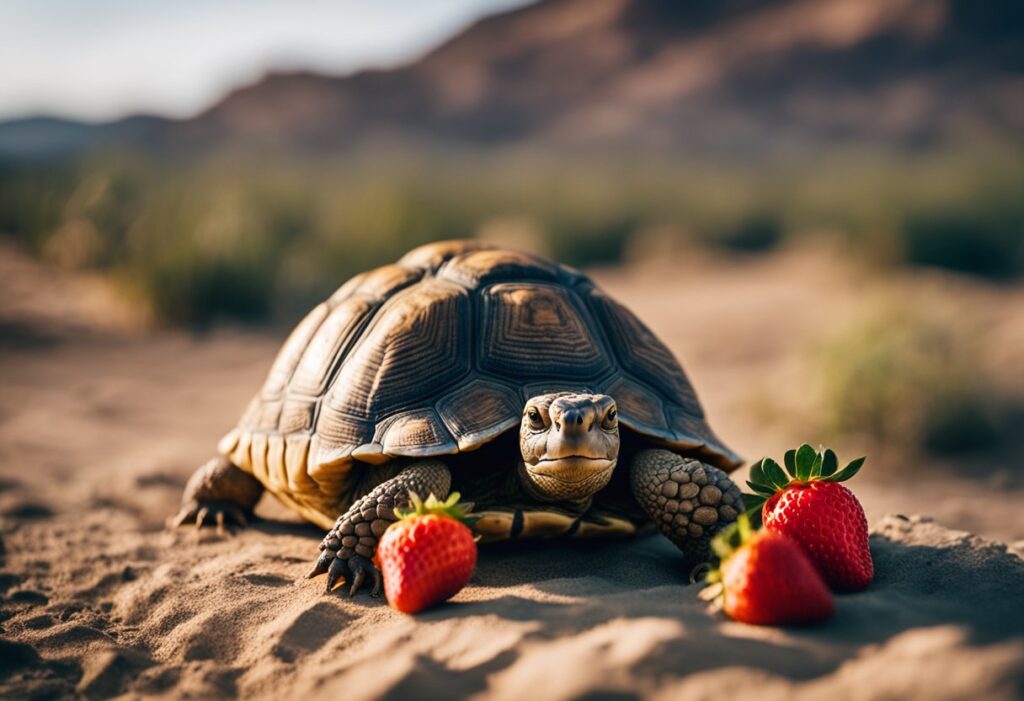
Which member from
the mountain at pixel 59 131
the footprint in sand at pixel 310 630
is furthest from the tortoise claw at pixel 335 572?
the mountain at pixel 59 131

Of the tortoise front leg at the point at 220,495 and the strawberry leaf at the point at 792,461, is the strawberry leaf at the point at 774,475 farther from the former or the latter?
the tortoise front leg at the point at 220,495

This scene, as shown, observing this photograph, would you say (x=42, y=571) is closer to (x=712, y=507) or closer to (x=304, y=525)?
(x=304, y=525)

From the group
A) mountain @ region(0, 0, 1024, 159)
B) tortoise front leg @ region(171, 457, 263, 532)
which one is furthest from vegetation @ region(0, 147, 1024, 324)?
mountain @ region(0, 0, 1024, 159)

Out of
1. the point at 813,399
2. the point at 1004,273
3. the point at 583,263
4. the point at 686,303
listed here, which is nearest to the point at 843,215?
the point at 1004,273

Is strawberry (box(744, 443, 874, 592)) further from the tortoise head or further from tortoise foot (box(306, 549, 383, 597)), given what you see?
tortoise foot (box(306, 549, 383, 597))

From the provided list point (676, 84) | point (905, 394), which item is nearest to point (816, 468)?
point (905, 394)

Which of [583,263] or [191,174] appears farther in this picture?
[191,174]
